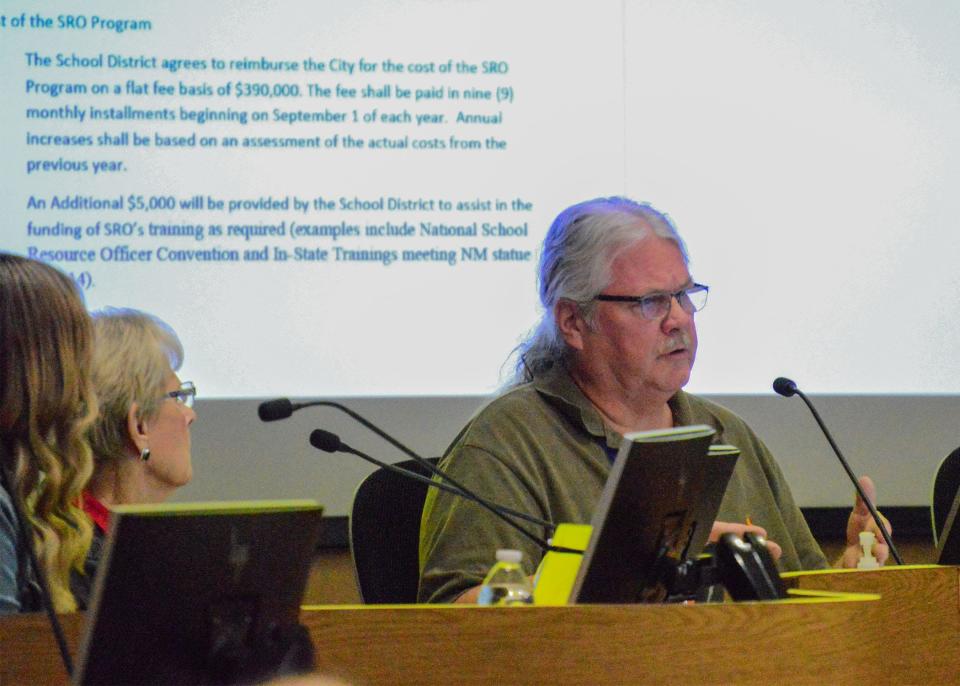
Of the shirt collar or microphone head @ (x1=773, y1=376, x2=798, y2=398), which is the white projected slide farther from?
microphone head @ (x1=773, y1=376, x2=798, y2=398)

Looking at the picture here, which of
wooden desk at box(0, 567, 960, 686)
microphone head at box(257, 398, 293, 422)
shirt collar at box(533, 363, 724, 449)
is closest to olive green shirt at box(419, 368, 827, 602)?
shirt collar at box(533, 363, 724, 449)

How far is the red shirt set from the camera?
2465 millimetres

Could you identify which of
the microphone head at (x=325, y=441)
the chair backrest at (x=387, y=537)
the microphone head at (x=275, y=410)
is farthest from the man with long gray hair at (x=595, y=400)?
the microphone head at (x=275, y=410)

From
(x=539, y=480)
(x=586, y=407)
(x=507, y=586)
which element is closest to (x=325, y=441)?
(x=507, y=586)

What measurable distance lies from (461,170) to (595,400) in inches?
39.5

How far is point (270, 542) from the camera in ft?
4.39

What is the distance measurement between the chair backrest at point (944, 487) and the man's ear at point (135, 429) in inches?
74.5

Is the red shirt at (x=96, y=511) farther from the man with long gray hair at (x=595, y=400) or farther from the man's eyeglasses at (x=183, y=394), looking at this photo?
the man with long gray hair at (x=595, y=400)

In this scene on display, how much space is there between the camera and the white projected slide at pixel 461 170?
A: 3.43 meters

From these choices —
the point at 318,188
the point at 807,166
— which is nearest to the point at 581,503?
the point at 318,188

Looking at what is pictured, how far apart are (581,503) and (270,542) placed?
1352 millimetres

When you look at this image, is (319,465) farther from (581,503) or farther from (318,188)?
(581,503)

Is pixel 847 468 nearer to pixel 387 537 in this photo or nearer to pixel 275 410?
pixel 387 537

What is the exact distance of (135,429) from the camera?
261 centimetres
